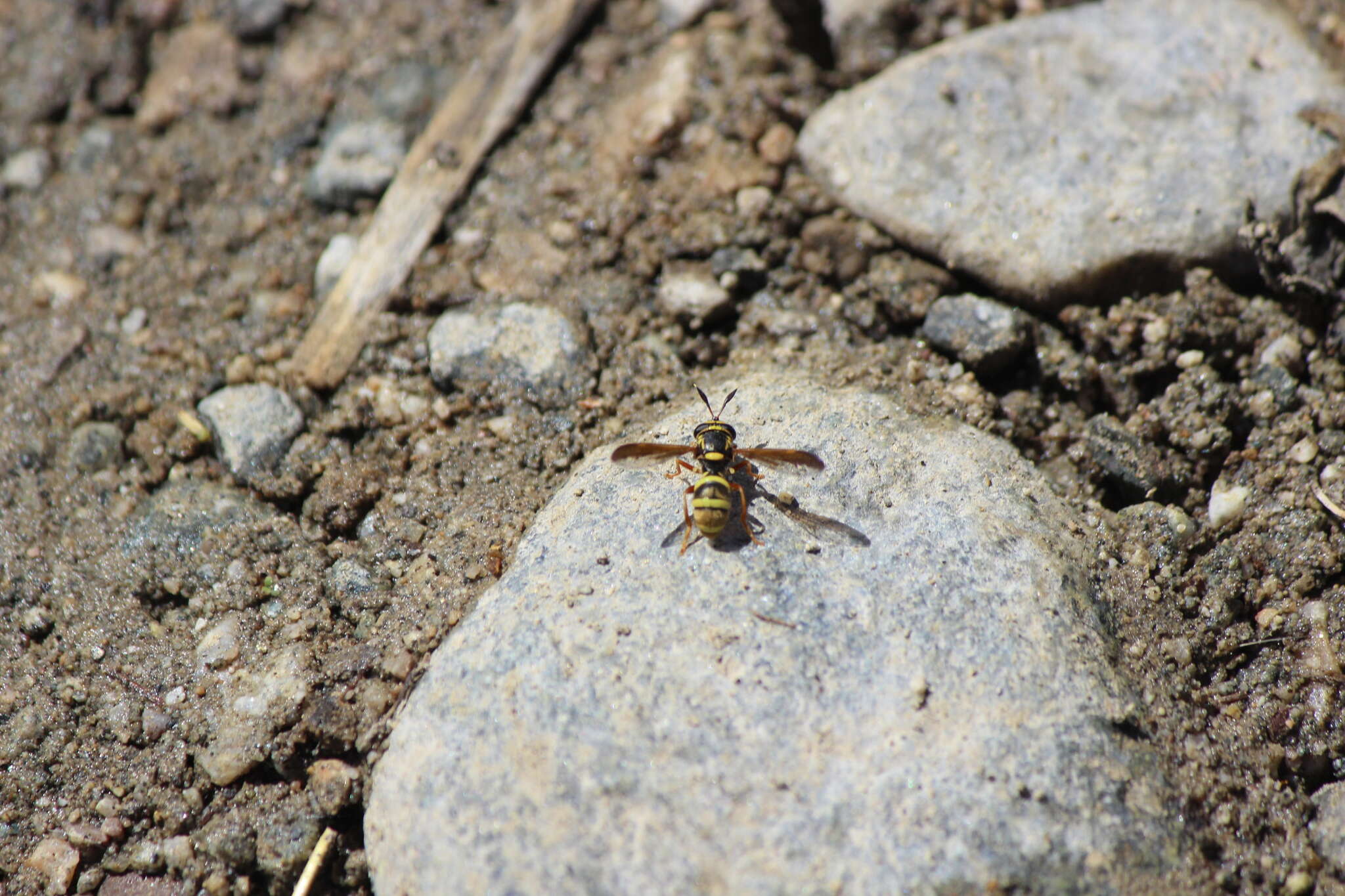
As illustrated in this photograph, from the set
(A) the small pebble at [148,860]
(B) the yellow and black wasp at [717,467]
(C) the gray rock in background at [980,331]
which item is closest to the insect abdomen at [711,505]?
(B) the yellow and black wasp at [717,467]

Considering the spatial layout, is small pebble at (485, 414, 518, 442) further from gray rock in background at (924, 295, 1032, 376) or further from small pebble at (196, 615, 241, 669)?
gray rock in background at (924, 295, 1032, 376)

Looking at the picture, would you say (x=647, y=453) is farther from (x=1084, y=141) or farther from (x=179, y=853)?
(x=1084, y=141)

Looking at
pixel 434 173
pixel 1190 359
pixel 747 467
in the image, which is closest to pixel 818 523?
pixel 747 467

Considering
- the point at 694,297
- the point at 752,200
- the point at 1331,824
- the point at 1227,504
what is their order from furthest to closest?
the point at 752,200 < the point at 694,297 < the point at 1227,504 < the point at 1331,824

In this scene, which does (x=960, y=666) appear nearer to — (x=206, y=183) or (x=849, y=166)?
(x=849, y=166)

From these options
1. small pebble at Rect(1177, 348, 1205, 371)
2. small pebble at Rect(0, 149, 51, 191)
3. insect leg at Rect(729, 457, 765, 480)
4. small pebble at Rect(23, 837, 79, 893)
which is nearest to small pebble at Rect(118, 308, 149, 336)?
small pebble at Rect(0, 149, 51, 191)

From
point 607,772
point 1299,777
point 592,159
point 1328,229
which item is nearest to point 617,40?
point 592,159
